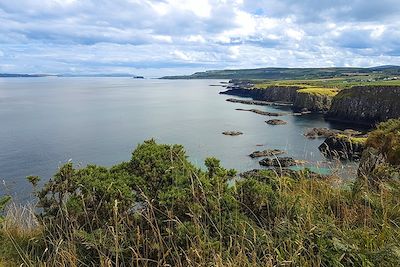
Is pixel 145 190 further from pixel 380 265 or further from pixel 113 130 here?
pixel 113 130

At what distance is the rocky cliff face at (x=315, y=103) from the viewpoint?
118 meters

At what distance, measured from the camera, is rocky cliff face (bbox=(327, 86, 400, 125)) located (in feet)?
301

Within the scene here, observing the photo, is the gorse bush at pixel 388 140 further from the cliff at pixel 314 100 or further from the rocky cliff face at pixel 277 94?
the rocky cliff face at pixel 277 94

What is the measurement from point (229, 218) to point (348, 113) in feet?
332

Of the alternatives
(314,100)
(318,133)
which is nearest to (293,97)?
(314,100)

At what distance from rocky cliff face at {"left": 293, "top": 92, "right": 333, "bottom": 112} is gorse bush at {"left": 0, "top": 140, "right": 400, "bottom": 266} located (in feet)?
382

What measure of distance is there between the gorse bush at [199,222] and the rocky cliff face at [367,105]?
92346 millimetres

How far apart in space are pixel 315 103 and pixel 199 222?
12181cm

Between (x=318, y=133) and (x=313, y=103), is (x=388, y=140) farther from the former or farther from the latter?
(x=313, y=103)

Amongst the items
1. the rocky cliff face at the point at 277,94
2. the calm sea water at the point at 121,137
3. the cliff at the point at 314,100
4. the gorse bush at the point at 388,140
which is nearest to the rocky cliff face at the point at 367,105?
the calm sea water at the point at 121,137

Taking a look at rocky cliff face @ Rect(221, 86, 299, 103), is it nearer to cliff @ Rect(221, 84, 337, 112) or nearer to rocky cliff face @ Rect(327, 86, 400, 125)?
cliff @ Rect(221, 84, 337, 112)

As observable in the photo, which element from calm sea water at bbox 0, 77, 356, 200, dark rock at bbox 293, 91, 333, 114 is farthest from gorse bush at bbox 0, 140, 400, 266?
dark rock at bbox 293, 91, 333, 114

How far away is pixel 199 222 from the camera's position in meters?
4.79

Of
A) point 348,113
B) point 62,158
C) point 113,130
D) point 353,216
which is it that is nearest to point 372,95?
point 348,113
